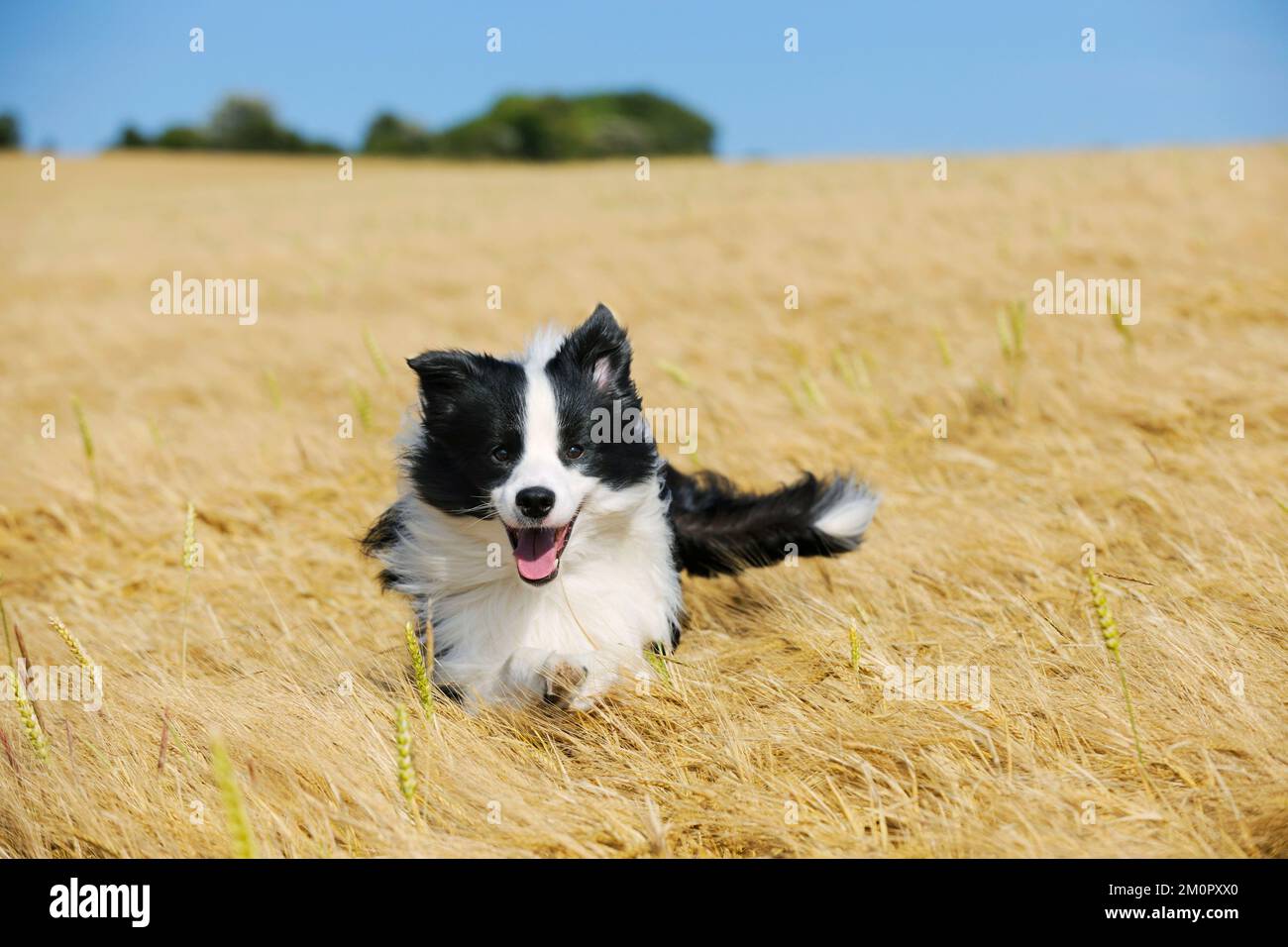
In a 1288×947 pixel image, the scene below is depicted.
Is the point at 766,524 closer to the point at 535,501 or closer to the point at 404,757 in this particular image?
the point at 535,501

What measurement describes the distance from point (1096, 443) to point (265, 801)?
15.2 ft

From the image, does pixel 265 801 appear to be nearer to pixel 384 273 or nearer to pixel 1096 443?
pixel 1096 443

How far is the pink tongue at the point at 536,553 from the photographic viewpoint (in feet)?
11.6

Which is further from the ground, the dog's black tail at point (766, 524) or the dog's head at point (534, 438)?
the dog's head at point (534, 438)

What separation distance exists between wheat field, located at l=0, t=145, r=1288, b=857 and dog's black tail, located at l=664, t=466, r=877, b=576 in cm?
17

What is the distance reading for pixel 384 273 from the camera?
15.0 meters

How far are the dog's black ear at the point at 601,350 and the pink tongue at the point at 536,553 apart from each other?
62cm

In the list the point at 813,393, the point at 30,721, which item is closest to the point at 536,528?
the point at 30,721

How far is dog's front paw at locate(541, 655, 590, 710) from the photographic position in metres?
3.53

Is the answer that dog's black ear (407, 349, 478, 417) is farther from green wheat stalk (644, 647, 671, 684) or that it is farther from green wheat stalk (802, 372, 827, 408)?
green wheat stalk (802, 372, 827, 408)

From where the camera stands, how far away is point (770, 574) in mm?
4586

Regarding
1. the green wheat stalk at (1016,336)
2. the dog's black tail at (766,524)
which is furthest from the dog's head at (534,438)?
the green wheat stalk at (1016,336)

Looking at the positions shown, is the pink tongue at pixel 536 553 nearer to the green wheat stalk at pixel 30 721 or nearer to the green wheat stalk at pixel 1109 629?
the green wheat stalk at pixel 30 721

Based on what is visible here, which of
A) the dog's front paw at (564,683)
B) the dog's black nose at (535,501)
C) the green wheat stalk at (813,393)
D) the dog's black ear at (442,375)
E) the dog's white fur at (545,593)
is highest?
the dog's black ear at (442,375)
